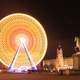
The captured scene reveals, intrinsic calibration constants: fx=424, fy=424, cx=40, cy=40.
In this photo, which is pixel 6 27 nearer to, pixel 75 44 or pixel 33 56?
pixel 33 56

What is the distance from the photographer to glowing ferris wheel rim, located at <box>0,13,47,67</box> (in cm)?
3556

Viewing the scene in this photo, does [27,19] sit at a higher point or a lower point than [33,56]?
higher

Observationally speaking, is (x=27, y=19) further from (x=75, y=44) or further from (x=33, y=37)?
(x=75, y=44)

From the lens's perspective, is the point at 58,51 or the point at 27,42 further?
the point at 58,51

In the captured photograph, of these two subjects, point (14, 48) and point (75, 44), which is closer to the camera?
point (14, 48)

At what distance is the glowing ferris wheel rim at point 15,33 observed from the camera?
35.6 metres

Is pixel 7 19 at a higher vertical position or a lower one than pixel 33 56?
higher

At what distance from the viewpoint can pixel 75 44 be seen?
39.3 metres

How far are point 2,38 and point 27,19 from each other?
2.90m

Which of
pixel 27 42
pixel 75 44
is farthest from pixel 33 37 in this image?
pixel 75 44

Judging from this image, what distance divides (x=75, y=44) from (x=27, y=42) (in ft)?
16.3

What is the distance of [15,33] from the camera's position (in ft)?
121

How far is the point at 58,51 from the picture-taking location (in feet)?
135

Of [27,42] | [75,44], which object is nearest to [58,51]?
[75,44]
